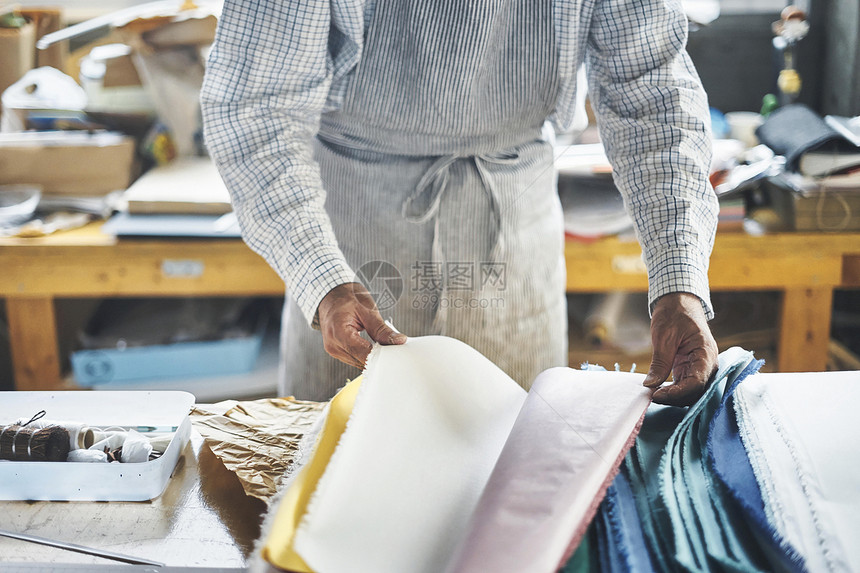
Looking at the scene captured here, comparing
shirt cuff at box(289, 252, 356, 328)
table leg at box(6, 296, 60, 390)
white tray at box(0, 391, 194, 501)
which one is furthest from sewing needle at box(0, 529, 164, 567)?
table leg at box(6, 296, 60, 390)

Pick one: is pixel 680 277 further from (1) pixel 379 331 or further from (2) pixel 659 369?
(1) pixel 379 331

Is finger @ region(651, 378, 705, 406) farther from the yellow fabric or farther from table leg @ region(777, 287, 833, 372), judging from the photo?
table leg @ region(777, 287, 833, 372)

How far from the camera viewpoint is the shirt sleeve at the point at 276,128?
0.75 meters

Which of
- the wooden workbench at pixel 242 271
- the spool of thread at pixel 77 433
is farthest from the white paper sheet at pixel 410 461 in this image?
the wooden workbench at pixel 242 271

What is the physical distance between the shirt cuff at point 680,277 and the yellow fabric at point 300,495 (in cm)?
31

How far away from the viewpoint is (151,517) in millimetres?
596

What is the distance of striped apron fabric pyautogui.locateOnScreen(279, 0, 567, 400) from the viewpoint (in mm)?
829

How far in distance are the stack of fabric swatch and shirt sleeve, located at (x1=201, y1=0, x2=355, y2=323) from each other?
333 mm

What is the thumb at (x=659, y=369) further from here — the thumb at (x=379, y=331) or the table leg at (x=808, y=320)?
the table leg at (x=808, y=320)

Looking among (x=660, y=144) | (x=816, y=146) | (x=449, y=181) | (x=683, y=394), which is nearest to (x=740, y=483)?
(x=683, y=394)

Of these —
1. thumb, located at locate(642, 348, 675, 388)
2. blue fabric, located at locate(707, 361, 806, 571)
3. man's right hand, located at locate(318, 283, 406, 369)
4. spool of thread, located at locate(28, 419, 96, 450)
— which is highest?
man's right hand, located at locate(318, 283, 406, 369)

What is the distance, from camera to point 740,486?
519mm

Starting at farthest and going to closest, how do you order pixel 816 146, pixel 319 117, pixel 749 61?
pixel 749 61 < pixel 816 146 < pixel 319 117

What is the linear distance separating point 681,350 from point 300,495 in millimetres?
356
